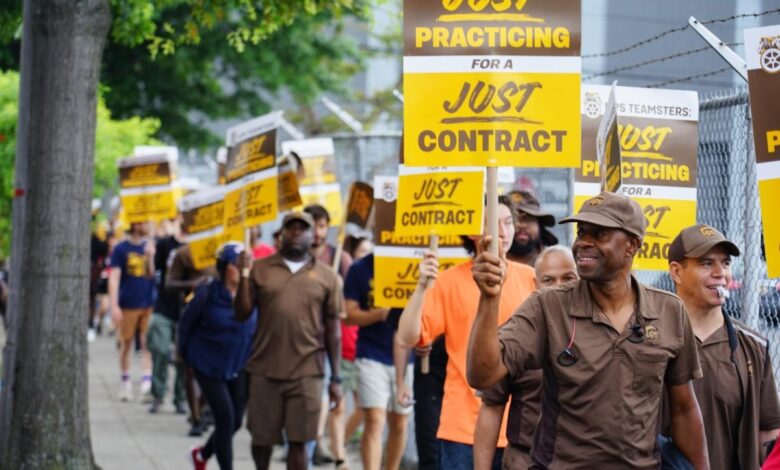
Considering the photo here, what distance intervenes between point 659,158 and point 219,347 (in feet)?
14.4

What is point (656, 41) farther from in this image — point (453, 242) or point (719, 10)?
point (453, 242)

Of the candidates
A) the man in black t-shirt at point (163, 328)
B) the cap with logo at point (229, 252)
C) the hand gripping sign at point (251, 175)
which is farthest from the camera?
the man in black t-shirt at point (163, 328)

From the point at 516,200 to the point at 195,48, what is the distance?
15.5 m

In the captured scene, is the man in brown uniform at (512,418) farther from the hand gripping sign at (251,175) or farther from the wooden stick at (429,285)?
the hand gripping sign at (251,175)

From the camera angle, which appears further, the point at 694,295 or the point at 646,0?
the point at 646,0

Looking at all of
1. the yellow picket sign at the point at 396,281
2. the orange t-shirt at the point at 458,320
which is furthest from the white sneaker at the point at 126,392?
the orange t-shirt at the point at 458,320

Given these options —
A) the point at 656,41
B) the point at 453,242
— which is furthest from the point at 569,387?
the point at 453,242

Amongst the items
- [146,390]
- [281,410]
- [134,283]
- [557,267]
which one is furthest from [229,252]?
[146,390]

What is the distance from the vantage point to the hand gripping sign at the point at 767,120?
5742 mm

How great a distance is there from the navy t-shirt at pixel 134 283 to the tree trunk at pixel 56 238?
24.2 feet

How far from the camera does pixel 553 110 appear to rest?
6254 millimetres

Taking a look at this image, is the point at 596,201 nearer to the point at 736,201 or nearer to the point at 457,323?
the point at 457,323

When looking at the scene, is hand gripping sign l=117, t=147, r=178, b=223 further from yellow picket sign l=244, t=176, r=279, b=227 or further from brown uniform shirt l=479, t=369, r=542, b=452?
brown uniform shirt l=479, t=369, r=542, b=452

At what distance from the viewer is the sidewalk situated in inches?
496
